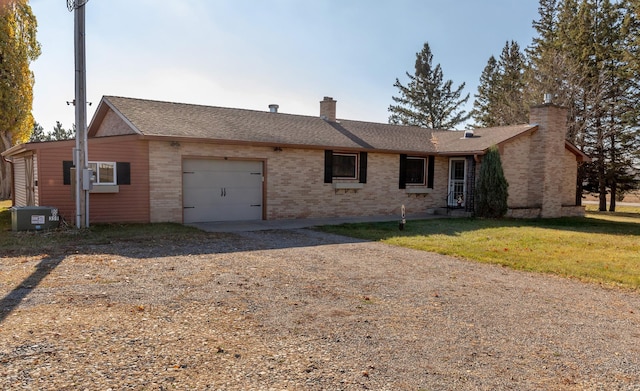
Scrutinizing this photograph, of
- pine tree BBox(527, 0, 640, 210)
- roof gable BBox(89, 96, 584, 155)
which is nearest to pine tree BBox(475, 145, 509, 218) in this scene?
roof gable BBox(89, 96, 584, 155)

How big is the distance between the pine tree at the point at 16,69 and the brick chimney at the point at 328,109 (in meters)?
16.8

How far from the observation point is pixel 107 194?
1209 cm

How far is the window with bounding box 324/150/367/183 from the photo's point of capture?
15.8m

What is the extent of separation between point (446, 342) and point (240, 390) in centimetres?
204

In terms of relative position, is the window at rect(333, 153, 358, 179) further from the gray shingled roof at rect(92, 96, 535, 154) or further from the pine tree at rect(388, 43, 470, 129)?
the pine tree at rect(388, 43, 470, 129)

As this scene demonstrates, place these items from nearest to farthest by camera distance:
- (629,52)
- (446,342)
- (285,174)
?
(446,342), (285,174), (629,52)

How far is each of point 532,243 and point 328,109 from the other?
38.5 ft

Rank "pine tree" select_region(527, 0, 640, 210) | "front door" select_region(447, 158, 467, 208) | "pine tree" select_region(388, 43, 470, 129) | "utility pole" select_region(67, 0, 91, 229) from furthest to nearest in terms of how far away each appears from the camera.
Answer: "pine tree" select_region(388, 43, 470, 129) → "pine tree" select_region(527, 0, 640, 210) → "front door" select_region(447, 158, 467, 208) → "utility pole" select_region(67, 0, 91, 229)

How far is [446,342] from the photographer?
4027 millimetres

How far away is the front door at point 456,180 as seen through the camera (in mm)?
18609

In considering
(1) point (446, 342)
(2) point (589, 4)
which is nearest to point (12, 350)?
(1) point (446, 342)

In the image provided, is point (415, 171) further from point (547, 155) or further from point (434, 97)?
point (434, 97)

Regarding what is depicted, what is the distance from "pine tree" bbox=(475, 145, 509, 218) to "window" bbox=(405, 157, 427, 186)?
97.4 inches

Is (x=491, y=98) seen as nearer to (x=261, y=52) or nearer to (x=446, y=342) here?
(x=261, y=52)
